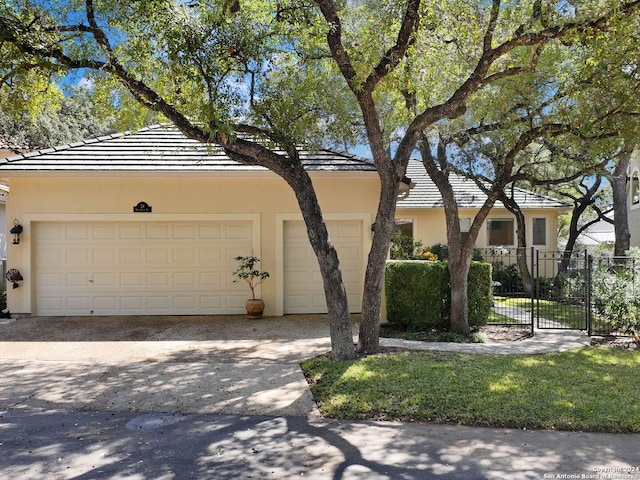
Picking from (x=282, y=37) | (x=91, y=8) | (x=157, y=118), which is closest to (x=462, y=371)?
(x=282, y=37)

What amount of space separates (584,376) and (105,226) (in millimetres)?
10316

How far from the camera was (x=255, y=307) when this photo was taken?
10.9 metres

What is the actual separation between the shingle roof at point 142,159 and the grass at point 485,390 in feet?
17.7

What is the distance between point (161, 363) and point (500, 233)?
52.7ft

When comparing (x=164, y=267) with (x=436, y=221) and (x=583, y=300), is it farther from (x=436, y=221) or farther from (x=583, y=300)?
(x=436, y=221)

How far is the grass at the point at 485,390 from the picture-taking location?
5062 millimetres

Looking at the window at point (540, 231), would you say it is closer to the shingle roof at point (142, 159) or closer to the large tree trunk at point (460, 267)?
the large tree trunk at point (460, 267)

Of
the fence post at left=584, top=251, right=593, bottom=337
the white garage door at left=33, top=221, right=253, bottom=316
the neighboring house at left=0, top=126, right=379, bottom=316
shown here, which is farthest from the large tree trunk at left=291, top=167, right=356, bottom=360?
the fence post at left=584, top=251, right=593, bottom=337

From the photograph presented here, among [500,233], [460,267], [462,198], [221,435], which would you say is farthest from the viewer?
[500,233]

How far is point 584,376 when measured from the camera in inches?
256

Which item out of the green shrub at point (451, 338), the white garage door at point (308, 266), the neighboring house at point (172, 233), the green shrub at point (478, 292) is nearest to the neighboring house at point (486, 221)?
the white garage door at point (308, 266)

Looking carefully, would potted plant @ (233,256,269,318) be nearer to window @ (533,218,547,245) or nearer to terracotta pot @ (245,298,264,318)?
terracotta pot @ (245,298,264,318)

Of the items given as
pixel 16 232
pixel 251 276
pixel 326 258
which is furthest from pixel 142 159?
pixel 326 258

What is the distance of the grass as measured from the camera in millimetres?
5062
